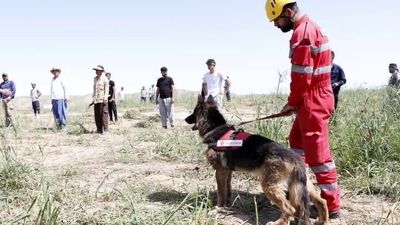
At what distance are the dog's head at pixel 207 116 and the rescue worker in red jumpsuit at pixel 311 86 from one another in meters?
0.99

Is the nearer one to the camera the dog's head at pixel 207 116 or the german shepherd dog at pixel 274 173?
the german shepherd dog at pixel 274 173

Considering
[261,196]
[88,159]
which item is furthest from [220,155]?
[88,159]

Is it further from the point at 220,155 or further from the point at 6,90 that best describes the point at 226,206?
the point at 6,90

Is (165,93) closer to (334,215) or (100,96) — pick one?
(100,96)

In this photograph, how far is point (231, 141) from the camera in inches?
156

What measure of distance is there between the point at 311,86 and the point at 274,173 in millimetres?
810

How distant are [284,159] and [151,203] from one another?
1404mm

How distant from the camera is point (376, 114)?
5.78m

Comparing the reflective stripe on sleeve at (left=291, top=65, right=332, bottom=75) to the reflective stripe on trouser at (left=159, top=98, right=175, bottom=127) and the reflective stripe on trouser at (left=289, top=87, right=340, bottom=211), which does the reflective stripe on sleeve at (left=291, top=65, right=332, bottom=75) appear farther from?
the reflective stripe on trouser at (left=159, top=98, right=175, bottom=127)

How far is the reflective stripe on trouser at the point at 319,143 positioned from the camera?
353cm

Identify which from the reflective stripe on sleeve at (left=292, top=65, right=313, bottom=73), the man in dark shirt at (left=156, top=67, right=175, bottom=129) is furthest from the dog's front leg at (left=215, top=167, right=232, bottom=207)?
the man in dark shirt at (left=156, top=67, right=175, bottom=129)

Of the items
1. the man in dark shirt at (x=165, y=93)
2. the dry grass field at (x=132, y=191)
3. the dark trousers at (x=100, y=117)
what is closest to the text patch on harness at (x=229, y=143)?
the dry grass field at (x=132, y=191)

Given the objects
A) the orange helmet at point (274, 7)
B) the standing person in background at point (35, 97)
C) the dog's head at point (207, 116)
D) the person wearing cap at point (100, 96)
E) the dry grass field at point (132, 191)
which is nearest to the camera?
the dry grass field at point (132, 191)

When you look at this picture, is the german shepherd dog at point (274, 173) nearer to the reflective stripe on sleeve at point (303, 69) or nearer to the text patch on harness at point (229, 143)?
the text patch on harness at point (229, 143)
